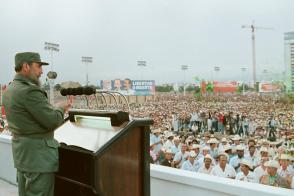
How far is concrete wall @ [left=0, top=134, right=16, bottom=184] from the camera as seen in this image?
349 cm

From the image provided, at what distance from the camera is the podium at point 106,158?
1326mm

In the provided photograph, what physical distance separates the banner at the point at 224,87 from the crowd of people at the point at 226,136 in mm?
269

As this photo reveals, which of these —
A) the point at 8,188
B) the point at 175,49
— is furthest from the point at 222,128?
the point at 8,188

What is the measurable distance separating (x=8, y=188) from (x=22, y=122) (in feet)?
6.70

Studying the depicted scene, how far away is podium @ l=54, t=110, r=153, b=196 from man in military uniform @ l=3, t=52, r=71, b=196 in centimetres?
6

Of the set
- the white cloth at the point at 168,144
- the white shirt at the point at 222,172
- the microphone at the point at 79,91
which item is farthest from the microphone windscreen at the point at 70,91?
the white cloth at the point at 168,144

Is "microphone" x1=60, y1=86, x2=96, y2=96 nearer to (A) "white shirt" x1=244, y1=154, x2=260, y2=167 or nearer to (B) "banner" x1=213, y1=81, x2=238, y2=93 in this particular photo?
(A) "white shirt" x1=244, y1=154, x2=260, y2=167

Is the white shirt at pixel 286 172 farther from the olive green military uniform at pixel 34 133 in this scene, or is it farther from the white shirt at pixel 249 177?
the olive green military uniform at pixel 34 133

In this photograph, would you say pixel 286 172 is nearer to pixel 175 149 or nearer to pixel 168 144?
pixel 175 149

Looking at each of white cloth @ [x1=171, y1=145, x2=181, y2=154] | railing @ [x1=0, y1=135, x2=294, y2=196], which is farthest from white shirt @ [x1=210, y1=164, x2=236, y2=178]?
railing @ [x1=0, y1=135, x2=294, y2=196]

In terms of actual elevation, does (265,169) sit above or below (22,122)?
below

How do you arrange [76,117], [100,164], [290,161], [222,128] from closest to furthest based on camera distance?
[100,164], [76,117], [290,161], [222,128]

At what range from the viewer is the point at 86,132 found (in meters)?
1.58

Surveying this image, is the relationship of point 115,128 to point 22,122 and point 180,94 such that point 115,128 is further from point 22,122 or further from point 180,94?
point 180,94
